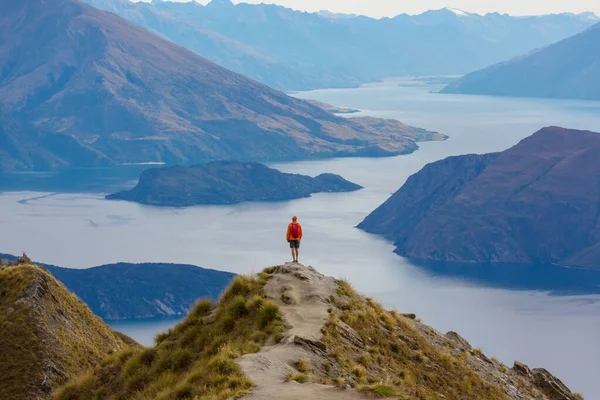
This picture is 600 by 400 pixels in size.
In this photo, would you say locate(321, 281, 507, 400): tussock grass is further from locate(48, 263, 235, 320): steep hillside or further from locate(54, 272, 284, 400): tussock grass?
locate(48, 263, 235, 320): steep hillside

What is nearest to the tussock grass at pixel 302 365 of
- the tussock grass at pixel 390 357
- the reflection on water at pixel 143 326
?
the tussock grass at pixel 390 357

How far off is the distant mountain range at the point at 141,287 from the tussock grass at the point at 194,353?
146095mm

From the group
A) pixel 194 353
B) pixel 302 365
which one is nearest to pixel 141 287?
pixel 194 353

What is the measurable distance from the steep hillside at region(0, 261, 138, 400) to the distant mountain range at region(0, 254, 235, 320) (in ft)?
455

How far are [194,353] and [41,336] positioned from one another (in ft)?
28.9

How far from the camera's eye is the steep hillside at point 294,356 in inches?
1017

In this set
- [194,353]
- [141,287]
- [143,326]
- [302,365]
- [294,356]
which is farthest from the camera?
[141,287]

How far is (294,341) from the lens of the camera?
2839 cm

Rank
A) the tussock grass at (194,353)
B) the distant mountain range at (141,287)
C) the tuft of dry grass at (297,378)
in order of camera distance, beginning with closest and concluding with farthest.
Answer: the tuft of dry grass at (297,378)
the tussock grass at (194,353)
the distant mountain range at (141,287)

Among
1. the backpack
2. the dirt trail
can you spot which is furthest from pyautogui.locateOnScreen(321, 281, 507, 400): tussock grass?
the backpack

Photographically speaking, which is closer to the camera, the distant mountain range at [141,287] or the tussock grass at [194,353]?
the tussock grass at [194,353]

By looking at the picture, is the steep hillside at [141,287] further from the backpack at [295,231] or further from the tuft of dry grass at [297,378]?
the tuft of dry grass at [297,378]

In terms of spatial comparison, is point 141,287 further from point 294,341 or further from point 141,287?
point 294,341

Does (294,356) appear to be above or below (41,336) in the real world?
above
